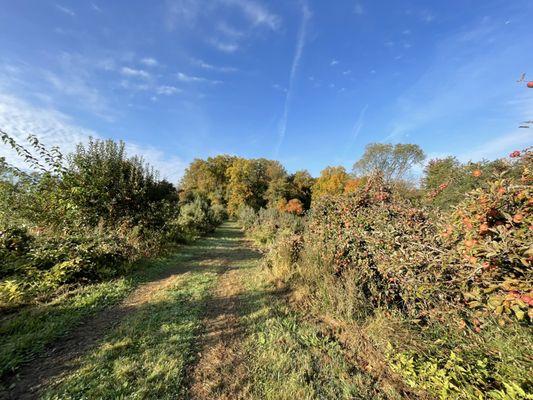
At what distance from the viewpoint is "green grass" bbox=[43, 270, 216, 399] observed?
6.80 ft

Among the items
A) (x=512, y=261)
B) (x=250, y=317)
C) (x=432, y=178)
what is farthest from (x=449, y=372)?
(x=432, y=178)

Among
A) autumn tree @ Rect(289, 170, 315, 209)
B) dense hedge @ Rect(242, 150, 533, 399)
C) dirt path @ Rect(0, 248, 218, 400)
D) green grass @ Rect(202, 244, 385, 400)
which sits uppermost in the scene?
autumn tree @ Rect(289, 170, 315, 209)

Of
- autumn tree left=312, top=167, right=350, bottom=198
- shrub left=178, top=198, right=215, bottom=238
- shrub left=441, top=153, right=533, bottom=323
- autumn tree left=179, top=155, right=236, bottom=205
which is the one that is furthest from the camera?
autumn tree left=179, top=155, right=236, bottom=205

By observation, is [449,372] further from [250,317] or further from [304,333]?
[250,317]

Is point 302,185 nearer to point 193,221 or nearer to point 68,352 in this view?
point 193,221

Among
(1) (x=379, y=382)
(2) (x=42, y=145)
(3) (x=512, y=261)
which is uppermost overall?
(2) (x=42, y=145)

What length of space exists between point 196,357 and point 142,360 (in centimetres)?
58

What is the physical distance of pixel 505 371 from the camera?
1769 millimetres

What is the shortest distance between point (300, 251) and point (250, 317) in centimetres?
219

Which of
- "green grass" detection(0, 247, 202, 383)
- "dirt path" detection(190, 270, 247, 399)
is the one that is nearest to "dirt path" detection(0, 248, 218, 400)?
"green grass" detection(0, 247, 202, 383)

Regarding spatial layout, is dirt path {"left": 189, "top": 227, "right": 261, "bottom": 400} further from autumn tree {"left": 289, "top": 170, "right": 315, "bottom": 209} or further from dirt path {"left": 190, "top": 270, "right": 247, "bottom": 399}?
autumn tree {"left": 289, "top": 170, "right": 315, "bottom": 209}

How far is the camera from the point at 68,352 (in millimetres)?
2658

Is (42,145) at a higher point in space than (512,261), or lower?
higher

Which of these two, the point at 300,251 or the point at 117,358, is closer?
the point at 117,358
